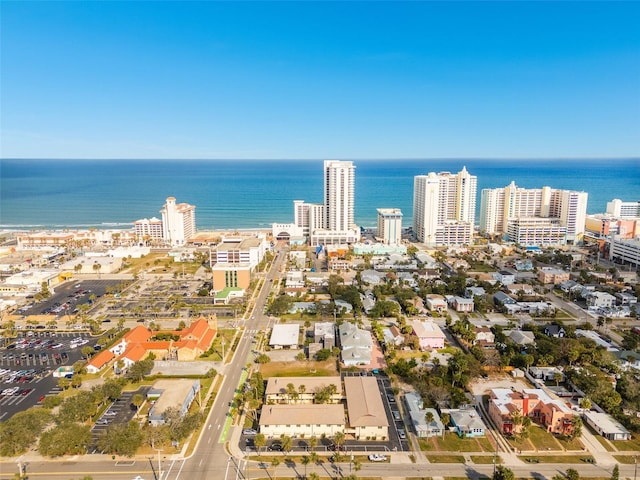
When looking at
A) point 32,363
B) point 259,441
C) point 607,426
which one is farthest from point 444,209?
point 32,363

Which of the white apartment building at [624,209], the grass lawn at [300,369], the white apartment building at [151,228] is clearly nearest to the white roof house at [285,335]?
the grass lawn at [300,369]

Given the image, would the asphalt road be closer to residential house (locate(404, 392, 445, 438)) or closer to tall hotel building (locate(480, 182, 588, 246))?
residential house (locate(404, 392, 445, 438))

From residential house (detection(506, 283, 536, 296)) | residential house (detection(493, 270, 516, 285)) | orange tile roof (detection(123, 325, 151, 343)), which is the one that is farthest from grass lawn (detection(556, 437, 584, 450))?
orange tile roof (detection(123, 325, 151, 343))

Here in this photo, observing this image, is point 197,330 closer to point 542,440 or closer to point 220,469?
point 220,469

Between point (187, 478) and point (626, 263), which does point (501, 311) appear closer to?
point (626, 263)

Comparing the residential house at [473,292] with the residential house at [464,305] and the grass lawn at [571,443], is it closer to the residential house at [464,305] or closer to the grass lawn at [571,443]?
the residential house at [464,305]

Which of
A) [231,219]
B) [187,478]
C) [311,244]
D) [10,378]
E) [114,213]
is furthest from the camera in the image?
[114,213]

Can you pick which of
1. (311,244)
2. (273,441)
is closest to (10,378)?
(273,441)
